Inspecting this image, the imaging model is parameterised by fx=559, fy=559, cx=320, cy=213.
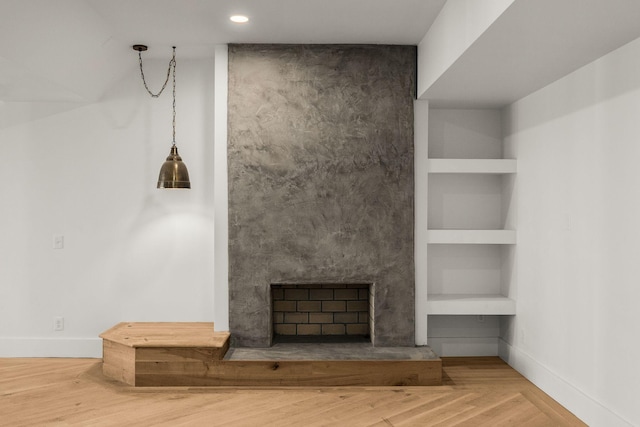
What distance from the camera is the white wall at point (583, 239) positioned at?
3.01m

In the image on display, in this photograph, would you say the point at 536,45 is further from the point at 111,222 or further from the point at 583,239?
the point at 111,222

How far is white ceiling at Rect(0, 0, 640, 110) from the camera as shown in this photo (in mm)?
2742

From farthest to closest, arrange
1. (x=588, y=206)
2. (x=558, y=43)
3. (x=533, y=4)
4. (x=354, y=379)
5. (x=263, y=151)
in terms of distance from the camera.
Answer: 1. (x=263, y=151)
2. (x=354, y=379)
3. (x=588, y=206)
4. (x=558, y=43)
5. (x=533, y=4)

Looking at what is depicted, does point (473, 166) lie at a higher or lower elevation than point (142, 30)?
lower

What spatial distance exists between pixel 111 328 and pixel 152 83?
6.87 ft

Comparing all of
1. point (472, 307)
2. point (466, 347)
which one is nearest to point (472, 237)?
point (472, 307)

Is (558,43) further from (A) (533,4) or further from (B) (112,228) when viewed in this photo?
(B) (112,228)

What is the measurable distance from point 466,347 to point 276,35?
10.1ft

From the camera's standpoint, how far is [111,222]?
15.9 feet

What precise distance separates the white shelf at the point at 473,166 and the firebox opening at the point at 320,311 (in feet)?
3.85

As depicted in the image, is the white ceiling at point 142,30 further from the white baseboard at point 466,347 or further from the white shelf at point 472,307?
the white baseboard at point 466,347

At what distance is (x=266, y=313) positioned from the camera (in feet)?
14.4

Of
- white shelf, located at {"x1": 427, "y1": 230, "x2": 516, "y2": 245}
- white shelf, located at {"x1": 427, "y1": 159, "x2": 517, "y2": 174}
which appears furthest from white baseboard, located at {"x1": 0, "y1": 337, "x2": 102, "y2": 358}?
white shelf, located at {"x1": 427, "y1": 159, "x2": 517, "y2": 174}

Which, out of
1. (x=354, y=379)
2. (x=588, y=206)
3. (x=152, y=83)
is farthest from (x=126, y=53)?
(x=588, y=206)
